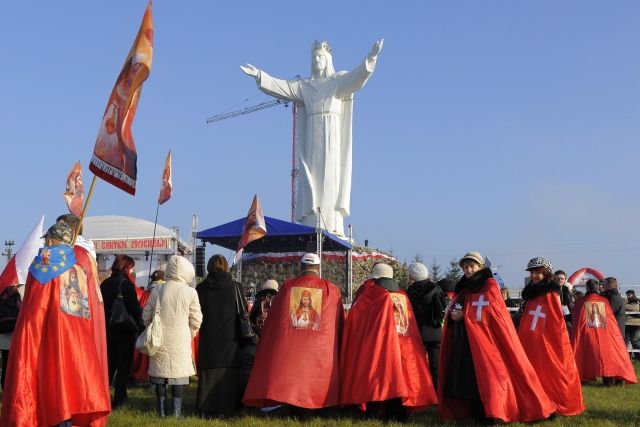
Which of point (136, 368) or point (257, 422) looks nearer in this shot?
point (257, 422)

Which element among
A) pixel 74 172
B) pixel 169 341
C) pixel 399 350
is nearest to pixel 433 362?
pixel 399 350

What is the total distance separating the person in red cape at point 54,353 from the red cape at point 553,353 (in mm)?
4331

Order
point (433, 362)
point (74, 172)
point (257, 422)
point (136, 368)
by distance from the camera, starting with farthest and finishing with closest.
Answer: point (74, 172)
point (136, 368)
point (433, 362)
point (257, 422)

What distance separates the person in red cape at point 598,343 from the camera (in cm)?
1075

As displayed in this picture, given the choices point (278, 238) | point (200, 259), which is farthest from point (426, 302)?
point (278, 238)

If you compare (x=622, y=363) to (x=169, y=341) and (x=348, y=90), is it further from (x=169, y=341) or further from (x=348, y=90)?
(x=348, y=90)

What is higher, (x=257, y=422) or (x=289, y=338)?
(x=289, y=338)

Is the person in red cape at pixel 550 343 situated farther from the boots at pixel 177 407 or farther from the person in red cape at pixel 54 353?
the person in red cape at pixel 54 353

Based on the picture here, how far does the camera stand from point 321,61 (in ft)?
90.5

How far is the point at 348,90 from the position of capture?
26.9m

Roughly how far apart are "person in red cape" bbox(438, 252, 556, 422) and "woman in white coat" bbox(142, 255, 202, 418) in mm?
2514

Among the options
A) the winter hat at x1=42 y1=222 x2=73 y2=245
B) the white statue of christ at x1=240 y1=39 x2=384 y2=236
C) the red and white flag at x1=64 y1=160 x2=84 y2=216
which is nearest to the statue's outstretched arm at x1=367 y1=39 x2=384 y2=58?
the white statue of christ at x1=240 y1=39 x2=384 y2=236

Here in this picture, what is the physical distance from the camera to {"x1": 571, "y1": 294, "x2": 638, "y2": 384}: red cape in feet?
35.3

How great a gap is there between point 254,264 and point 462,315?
64.8 ft
